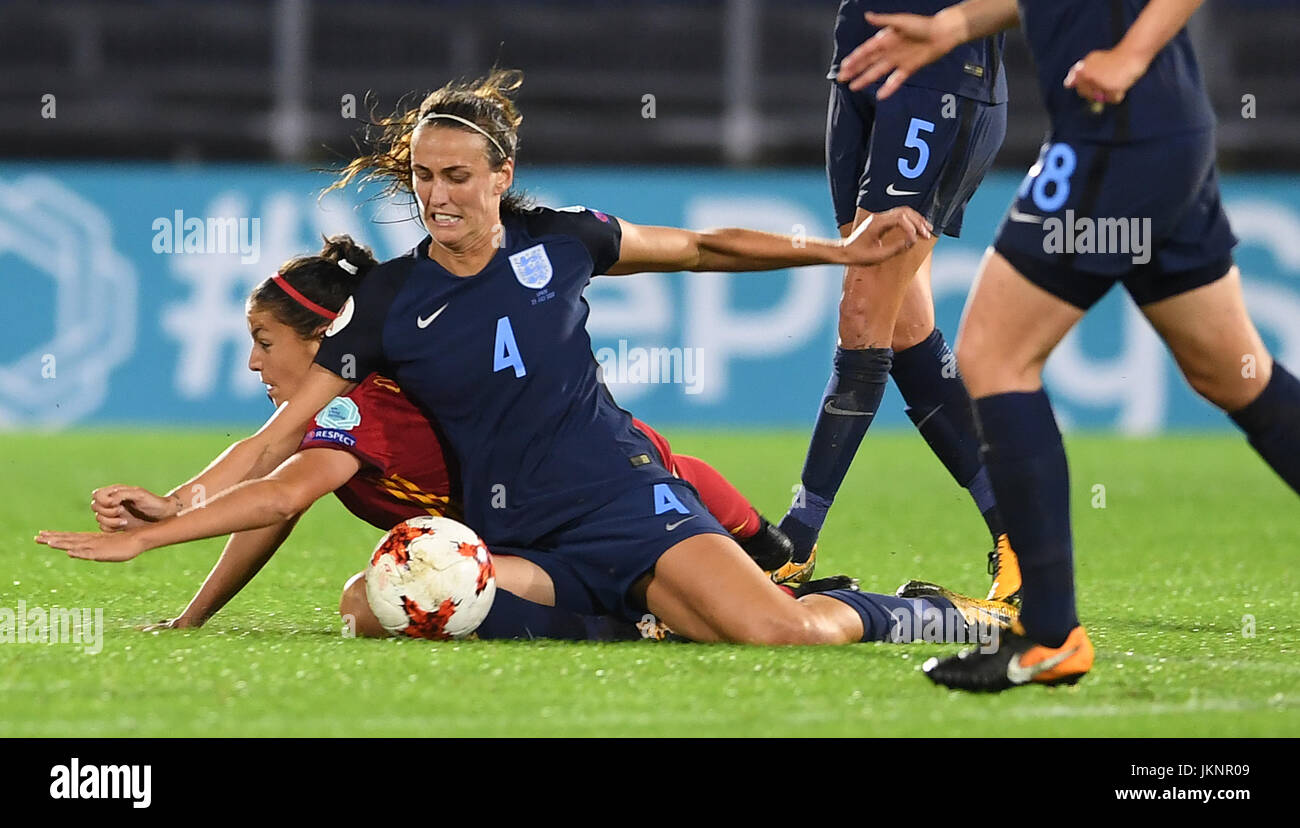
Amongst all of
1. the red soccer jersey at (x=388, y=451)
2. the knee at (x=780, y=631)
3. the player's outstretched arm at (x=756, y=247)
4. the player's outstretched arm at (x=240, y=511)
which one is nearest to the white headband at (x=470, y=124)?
the player's outstretched arm at (x=756, y=247)

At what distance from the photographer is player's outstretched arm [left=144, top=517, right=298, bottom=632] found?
14.5ft

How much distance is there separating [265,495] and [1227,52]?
44.5 feet

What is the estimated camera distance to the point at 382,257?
482 inches

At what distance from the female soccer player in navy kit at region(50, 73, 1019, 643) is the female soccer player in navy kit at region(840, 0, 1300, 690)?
0.72m

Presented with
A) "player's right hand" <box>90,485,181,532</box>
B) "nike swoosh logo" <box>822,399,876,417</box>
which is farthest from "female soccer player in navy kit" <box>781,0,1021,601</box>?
"player's right hand" <box>90,485,181,532</box>

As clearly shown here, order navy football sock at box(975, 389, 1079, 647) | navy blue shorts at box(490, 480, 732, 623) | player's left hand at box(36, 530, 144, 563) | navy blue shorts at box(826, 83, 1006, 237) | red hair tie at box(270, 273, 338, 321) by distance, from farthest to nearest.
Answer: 1. navy blue shorts at box(826, 83, 1006, 237)
2. red hair tie at box(270, 273, 338, 321)
3. navy blue shorts at box(490, 480, 732, 623)
4. player's left hand at box(36, 530, 144, 563)
5. navy football sock at box(975, 389, 1079, 647)

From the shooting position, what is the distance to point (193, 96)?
15211 mm

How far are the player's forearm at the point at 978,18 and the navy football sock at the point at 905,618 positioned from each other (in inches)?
54.7

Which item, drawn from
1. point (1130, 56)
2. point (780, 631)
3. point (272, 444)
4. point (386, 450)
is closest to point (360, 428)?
point (386, 450)

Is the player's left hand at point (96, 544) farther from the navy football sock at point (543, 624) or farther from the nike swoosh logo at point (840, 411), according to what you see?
the nike swoosh logo at point (840, 411)

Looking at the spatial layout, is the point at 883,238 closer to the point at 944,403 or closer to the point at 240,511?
the point at 944,403

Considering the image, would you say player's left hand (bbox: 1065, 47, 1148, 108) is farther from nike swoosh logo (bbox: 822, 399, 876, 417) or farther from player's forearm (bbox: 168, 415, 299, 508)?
player's forearm (bbox: 168, 415, 299, 508)

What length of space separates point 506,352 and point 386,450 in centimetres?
41

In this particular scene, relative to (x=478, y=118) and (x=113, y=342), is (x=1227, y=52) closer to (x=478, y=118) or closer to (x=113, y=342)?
(x=113, y=342)
